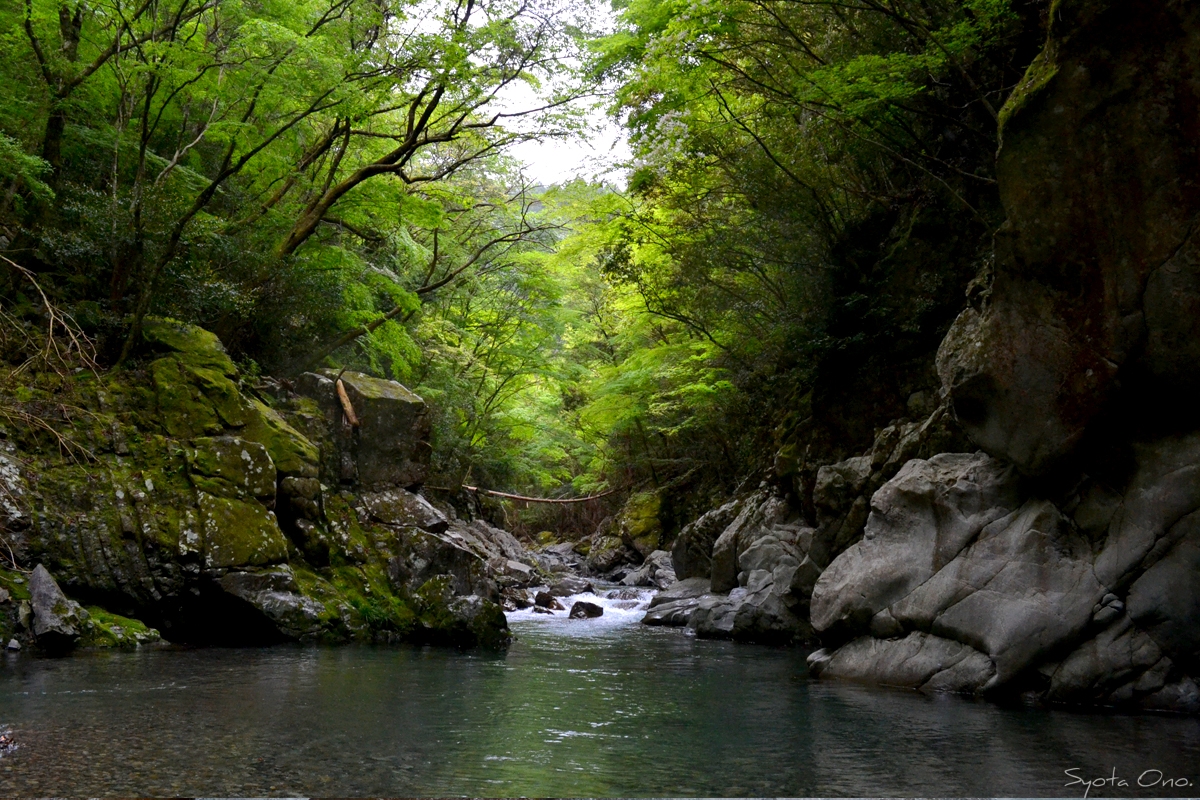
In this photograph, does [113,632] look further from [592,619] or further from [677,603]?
[677,603]

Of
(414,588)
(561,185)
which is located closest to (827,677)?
(414,588)

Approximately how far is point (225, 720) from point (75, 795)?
6.76 ft

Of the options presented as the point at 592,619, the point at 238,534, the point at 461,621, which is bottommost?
the point at 592,619

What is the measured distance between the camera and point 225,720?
20.8 ft

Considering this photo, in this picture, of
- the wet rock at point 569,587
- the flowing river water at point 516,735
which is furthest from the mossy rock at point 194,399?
the wet rock at point 569,587

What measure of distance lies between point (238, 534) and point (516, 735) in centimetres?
635

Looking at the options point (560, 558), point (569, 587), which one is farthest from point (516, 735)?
point (560, 558)

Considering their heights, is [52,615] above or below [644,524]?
below

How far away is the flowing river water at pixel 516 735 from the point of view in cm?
499

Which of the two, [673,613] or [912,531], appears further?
[673,613]

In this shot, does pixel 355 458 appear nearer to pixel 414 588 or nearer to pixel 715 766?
pixel 414 588

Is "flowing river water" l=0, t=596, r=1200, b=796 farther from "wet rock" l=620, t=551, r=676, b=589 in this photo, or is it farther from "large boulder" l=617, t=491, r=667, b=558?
"large boulder" l=617, t=491, r=667, b=558

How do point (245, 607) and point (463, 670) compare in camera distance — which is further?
point (245, 607)
